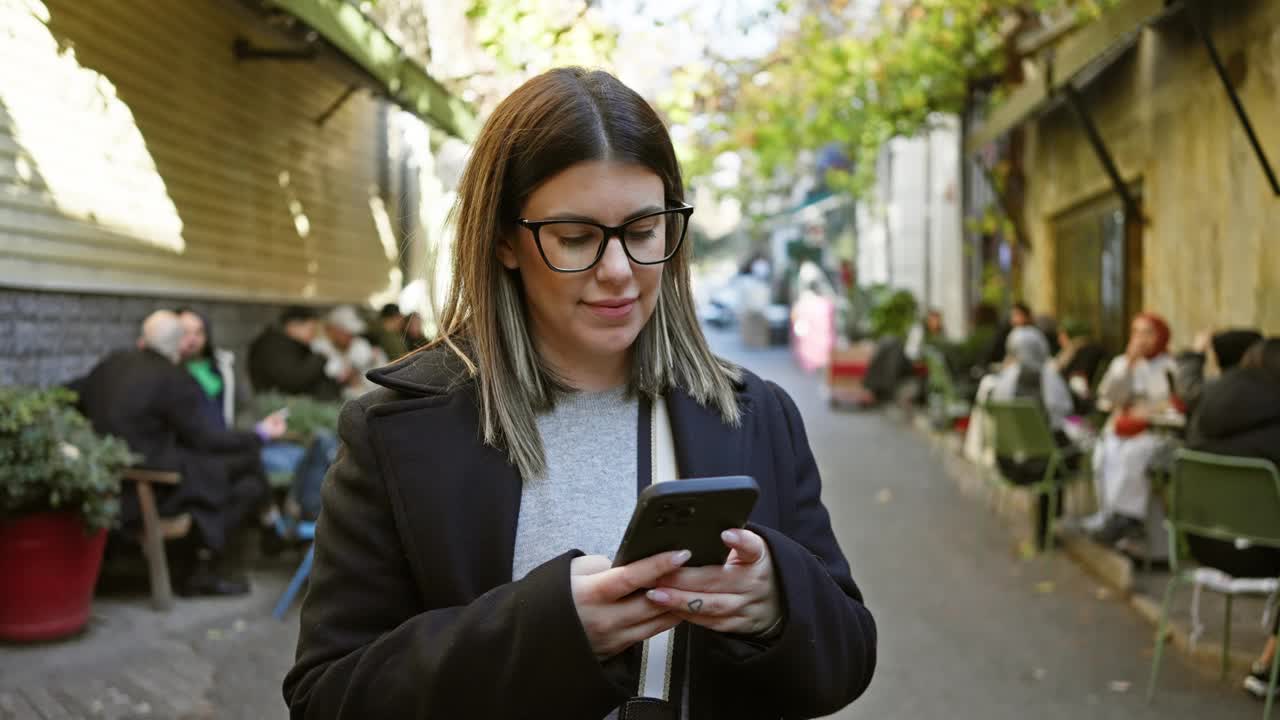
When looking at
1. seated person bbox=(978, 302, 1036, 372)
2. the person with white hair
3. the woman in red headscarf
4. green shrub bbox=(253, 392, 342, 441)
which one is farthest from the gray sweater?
seated person bbox=(978, 302, 1036, 372)

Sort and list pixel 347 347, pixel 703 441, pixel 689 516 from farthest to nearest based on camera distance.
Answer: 1. pixel 347 347
2. pixel 703 441
3. pixel 689 516

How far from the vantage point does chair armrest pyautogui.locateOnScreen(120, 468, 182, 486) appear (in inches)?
314

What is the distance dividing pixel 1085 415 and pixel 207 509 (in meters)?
7.50

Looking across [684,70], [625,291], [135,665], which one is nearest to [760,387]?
[625,291]

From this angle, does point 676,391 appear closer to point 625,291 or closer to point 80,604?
point 625,291

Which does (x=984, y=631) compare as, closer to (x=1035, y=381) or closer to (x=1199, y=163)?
(x=1035, y=381)

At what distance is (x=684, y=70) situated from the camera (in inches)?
535

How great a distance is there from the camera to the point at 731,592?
70.3 inches

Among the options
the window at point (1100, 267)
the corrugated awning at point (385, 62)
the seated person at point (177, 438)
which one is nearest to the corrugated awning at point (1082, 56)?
the window at point (1100, 267)

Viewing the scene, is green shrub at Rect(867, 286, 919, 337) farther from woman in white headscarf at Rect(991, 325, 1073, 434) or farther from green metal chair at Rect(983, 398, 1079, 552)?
green metal chair at Rect(983, 398, 1079, 552)

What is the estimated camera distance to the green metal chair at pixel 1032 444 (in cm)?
998

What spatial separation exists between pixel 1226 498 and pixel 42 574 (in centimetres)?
560

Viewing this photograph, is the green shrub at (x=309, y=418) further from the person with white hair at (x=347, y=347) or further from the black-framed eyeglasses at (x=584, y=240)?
the black-framed eyeglasses at (x=584, y=240)

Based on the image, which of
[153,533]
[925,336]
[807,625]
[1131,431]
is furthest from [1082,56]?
[807,625]
